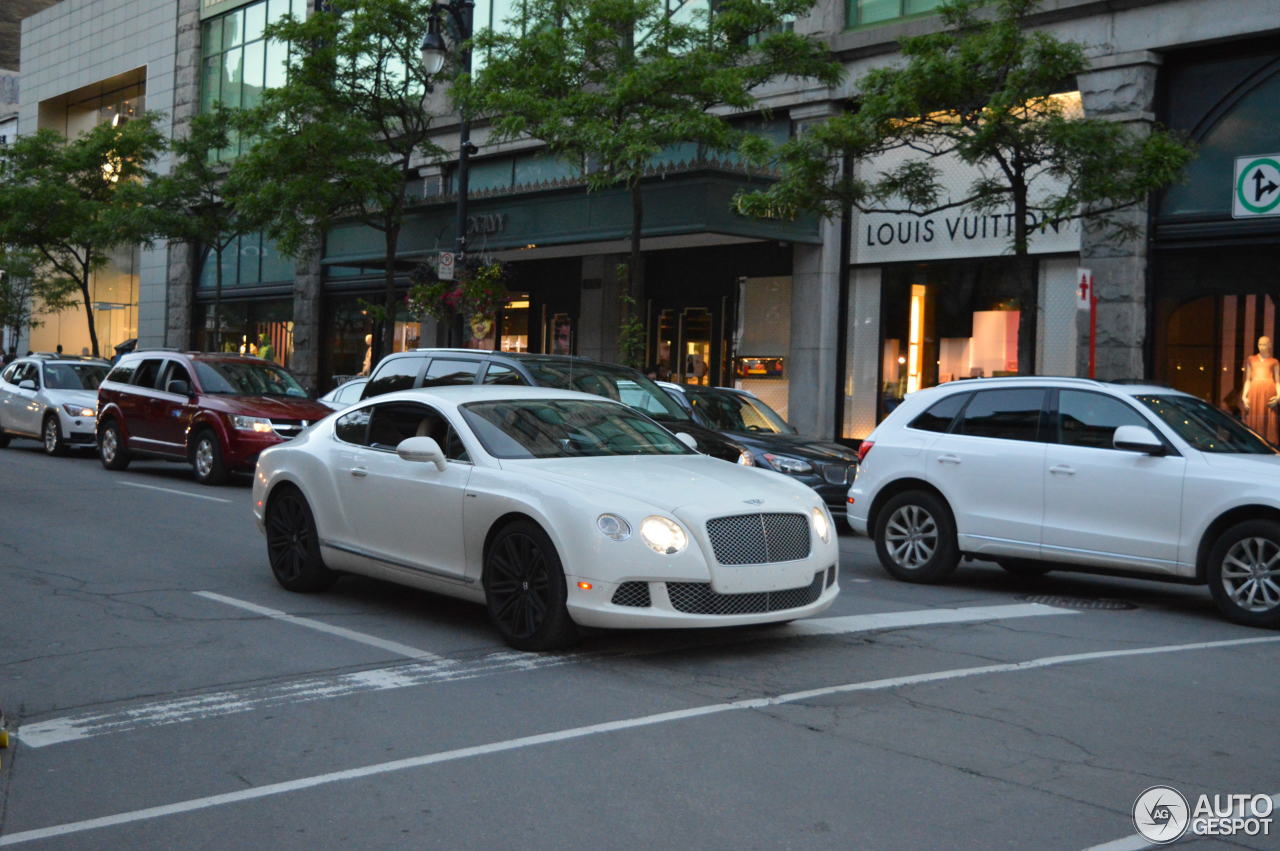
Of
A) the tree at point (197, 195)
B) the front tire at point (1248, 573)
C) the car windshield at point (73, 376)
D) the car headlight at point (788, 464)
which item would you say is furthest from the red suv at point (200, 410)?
the tree at point (197, 195)

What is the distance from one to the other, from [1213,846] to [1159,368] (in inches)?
664

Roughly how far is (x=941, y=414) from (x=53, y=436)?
16.9 metres

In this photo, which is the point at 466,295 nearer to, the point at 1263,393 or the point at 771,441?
the point at 771,441

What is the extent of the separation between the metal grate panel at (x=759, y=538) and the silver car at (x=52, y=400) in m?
17.1

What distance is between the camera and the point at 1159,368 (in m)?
20.6

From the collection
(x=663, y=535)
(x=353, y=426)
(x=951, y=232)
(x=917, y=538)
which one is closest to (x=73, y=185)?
(x=951, y=232)

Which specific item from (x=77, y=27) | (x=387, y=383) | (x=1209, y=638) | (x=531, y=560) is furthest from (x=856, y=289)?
(x=77, y=27)

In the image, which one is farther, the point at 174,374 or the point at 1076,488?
the point at 174,374

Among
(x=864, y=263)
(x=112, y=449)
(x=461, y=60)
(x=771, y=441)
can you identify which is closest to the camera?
(x=771, y=441)

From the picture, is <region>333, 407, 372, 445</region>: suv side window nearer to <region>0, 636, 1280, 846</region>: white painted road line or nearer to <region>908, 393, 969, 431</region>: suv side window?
<region>0, 636, 1280, 846</region>: white painted road line

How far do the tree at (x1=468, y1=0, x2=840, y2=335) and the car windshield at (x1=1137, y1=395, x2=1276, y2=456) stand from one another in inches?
402

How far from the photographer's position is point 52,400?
2338 cm

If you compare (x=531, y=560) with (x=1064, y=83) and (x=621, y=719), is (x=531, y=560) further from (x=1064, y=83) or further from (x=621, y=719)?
(x=1064, y=83)

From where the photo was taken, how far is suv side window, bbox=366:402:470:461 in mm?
8758
